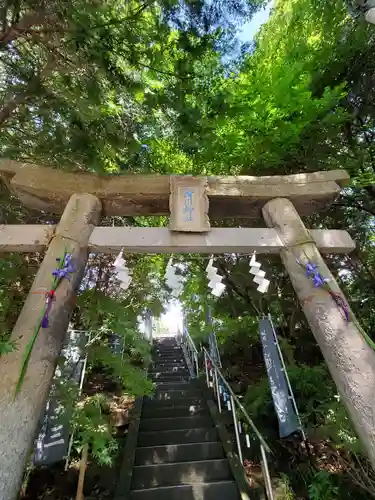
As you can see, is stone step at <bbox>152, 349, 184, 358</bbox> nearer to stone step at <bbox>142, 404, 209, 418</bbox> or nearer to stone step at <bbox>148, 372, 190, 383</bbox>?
stone step at <bbox>148, 372, 190, 383</bbox>

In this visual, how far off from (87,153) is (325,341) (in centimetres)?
313

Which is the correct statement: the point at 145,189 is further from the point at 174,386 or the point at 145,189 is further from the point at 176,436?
the point at 174,386

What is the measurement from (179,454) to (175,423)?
0.96 meters

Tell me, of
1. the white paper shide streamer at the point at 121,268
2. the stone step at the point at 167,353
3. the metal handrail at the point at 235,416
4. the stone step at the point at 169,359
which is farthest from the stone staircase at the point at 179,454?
the stone step at the point at 167,353

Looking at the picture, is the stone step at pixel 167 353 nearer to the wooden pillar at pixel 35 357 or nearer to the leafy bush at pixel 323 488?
the leafy bush at pixel 323 488

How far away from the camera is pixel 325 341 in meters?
2.46

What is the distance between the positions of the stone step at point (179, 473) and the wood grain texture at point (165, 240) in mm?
3221

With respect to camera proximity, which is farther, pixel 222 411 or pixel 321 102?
pixel 222 411

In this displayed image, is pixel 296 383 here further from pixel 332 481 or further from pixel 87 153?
pixel 87 153

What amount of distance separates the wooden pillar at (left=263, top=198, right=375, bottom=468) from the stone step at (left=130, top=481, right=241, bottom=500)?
8.24 ft

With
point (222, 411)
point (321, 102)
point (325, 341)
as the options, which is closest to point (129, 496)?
point (222, 411)

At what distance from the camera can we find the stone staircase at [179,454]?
12.6ft

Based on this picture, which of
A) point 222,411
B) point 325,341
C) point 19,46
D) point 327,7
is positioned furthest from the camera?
point 222,411

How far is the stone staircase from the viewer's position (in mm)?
3834
